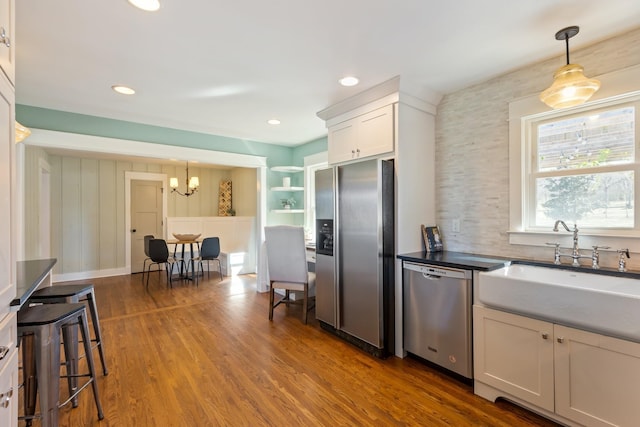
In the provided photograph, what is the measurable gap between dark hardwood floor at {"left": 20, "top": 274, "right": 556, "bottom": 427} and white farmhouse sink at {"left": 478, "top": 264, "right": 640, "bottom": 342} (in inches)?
26.9

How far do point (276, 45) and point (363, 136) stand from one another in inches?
47.9

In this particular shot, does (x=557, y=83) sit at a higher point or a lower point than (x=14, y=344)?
higher

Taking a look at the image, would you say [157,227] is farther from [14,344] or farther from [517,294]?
[517,294]

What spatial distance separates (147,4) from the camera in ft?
5.63

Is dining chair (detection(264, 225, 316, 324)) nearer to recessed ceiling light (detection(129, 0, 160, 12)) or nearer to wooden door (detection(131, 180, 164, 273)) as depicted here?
recessed ceiling light (detection(129, 0, 160, 12))

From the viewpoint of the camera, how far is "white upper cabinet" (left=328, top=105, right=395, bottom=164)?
279 cm

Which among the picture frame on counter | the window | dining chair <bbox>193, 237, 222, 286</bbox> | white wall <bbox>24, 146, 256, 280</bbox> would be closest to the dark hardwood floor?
the picture frame on counter

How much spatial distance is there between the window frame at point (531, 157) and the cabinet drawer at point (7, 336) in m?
3.04

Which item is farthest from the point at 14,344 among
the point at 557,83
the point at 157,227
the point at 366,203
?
the point at 157,227

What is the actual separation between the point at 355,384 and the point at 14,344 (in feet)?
6.28

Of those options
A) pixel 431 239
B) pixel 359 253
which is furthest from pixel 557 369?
pixel 359 253

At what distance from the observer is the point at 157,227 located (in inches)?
258

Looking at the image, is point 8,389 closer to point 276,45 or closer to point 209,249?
point 276,45

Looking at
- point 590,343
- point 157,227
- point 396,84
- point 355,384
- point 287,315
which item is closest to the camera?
point 590,343
